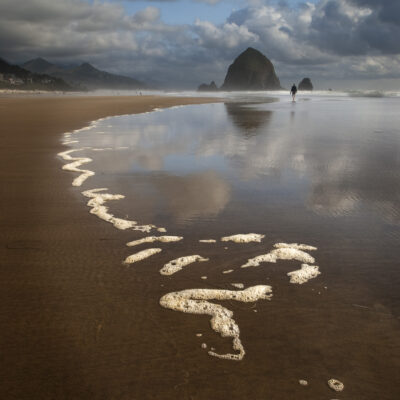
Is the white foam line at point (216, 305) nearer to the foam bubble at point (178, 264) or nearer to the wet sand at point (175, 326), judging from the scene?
the wet sand at point (175, 326)

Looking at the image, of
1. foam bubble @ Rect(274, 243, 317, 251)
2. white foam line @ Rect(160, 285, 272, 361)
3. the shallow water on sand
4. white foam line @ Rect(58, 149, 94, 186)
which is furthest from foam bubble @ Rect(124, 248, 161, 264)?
white foam line @ Rect(58, 149, 94, 186)

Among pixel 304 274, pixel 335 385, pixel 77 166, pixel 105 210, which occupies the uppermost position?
pixel 77 166

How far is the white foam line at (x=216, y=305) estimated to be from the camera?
276 cm

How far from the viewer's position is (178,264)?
374cm

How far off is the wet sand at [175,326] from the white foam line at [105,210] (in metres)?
0.26

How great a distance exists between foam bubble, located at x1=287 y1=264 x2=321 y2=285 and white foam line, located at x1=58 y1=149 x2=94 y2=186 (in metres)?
4.56

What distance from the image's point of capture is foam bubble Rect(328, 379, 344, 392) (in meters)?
2.21

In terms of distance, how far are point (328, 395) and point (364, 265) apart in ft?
A: 5.96

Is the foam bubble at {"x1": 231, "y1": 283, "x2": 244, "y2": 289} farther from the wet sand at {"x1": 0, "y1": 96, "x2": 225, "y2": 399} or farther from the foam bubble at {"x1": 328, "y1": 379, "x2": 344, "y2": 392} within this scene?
the foam bubble at {"x1": 328, "y1": 379, "x2": 344, "y2": 392}

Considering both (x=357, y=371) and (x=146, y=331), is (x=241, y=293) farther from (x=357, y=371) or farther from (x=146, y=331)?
(x=357, y=371)

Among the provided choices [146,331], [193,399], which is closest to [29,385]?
[146,331]

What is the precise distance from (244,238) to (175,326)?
1.78 m

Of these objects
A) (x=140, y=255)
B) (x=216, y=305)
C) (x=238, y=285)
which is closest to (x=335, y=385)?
(x=216, y=305)

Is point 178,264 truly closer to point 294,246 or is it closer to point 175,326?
point 175,326
